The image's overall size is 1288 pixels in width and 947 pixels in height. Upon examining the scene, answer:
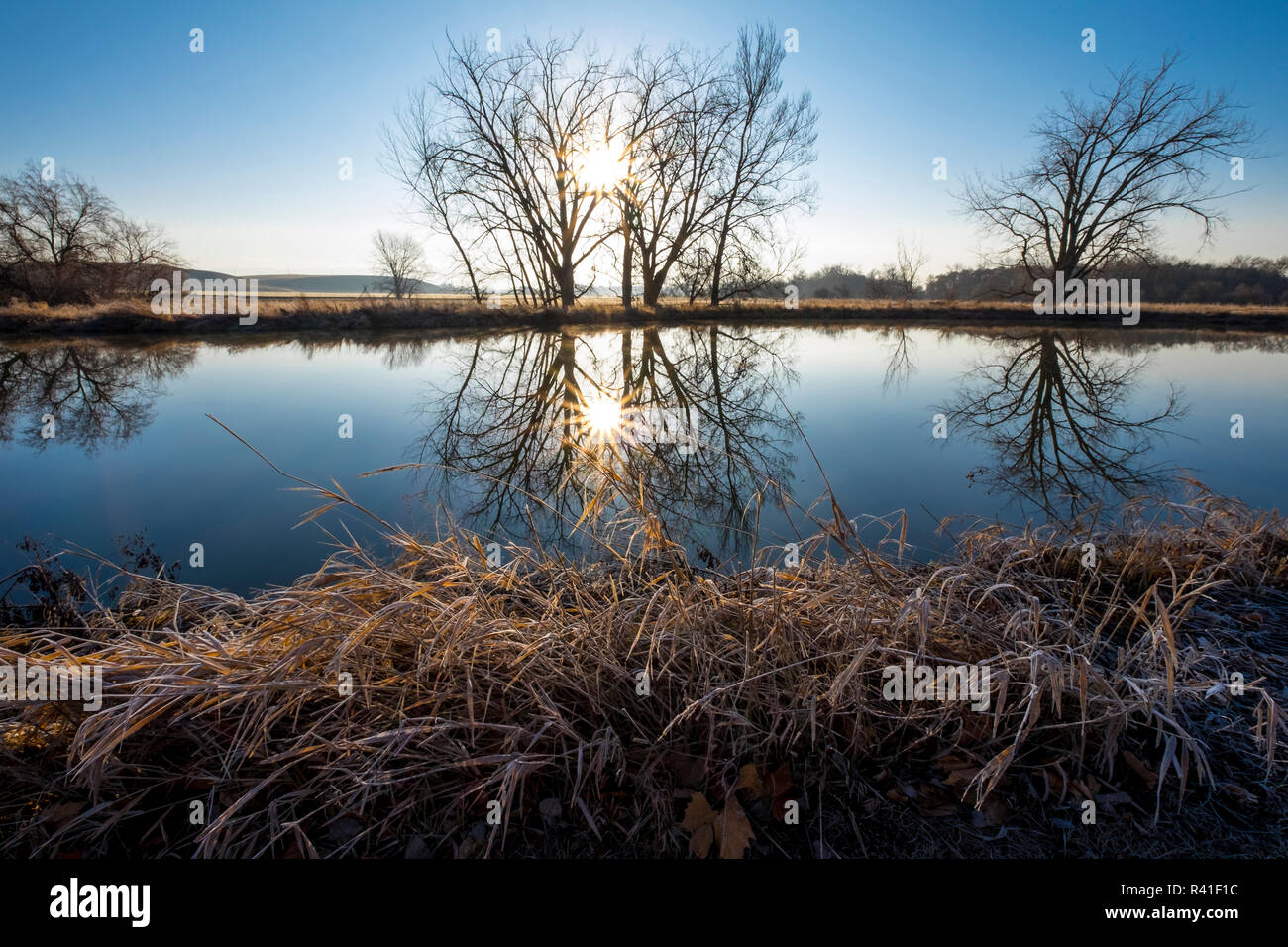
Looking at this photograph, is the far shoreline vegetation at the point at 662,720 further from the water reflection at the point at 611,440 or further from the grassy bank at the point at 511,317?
the grassy bank at the point at 511,317

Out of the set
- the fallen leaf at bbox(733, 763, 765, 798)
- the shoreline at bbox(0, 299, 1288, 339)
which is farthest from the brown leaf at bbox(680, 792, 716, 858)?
the shoreline at bbox(0, 299, 1288, 339)

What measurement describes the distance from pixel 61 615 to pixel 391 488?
2.29 meters

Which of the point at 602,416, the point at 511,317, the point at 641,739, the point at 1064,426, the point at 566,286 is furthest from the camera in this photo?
the point at 566,286

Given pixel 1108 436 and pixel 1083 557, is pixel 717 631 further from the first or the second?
pixel 1108 436

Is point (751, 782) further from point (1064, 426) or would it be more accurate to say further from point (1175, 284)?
point (1175, 284)

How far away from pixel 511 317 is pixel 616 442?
16130 mm

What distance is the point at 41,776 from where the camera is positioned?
5.34ft

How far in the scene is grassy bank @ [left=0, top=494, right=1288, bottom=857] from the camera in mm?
1530

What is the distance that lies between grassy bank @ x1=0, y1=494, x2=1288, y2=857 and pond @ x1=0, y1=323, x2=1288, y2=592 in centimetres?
53

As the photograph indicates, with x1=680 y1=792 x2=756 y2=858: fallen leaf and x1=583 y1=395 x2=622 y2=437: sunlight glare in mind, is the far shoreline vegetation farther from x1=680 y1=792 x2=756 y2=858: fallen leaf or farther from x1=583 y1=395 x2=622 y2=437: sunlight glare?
x1=583 y1=395 x2=622 y2=437: sunlight glare

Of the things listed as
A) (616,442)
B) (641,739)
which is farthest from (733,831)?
(616,442)

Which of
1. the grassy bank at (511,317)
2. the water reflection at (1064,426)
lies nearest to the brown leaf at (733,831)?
the water reflection at (1064,426)

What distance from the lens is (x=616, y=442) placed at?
5.41 metres
